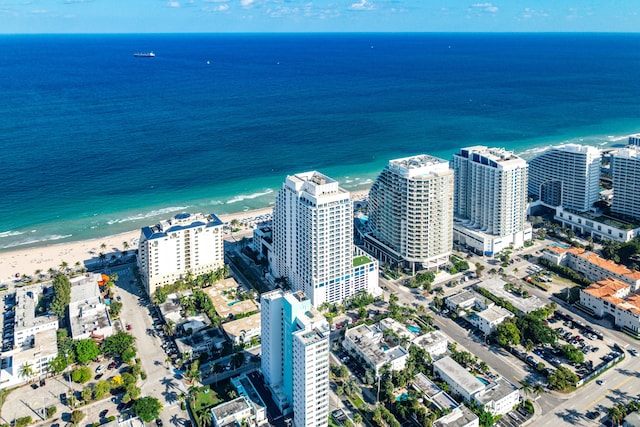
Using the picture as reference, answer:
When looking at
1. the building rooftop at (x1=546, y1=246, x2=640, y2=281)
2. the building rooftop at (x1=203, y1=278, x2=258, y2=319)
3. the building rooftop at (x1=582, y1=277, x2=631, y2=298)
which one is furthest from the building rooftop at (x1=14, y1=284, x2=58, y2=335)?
the building rooftop at (x1=546, y1=246, x2=640, y2=281)

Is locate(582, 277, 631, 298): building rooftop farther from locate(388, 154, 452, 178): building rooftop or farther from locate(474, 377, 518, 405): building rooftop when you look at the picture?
locate(388, 154, 452, 178): building rooftop

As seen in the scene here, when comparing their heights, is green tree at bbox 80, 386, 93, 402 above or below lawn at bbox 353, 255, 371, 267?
below

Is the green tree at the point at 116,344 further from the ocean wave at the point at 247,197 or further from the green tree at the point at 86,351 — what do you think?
the ocean wave at the point at 247,197

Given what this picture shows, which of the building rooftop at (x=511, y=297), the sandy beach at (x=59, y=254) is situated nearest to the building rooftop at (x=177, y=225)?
the sandy beach at (x=59, y=254)

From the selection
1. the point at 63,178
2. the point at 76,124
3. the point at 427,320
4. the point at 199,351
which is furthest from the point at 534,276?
the point at 76,124

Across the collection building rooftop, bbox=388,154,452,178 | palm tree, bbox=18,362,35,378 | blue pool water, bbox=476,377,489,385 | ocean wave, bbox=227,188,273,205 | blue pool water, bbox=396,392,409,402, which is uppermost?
building rooftop, bbox=388,154,452,178

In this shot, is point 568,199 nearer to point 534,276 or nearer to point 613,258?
point 613,258

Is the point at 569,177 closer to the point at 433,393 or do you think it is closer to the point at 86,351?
the point at 433,393
